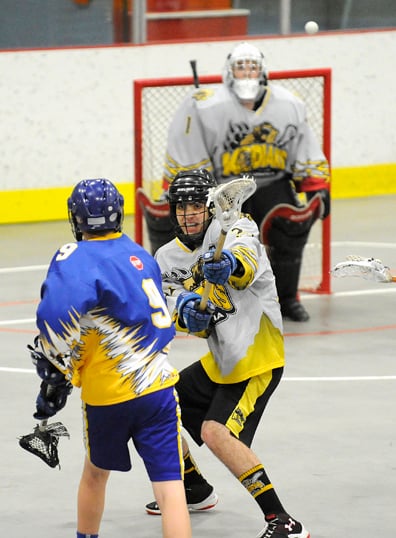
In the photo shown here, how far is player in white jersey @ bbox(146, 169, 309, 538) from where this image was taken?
5285mm

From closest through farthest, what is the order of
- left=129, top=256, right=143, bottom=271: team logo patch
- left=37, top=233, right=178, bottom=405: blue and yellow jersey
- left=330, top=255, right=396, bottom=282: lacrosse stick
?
left=37, top=233, right=178, bottom=405: blue and yellow jersey < left=129, top=256, right=143, bottom=271: team logo patch < left=330, top=255, right=396, bottom=282: lacrosse stick

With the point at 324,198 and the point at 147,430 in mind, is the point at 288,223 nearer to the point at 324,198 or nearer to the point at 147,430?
the point at 324,198

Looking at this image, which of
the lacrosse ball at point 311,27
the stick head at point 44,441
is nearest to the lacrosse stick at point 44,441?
the stick head at point 44,441

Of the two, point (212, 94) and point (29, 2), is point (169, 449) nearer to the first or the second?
point (212, 94)

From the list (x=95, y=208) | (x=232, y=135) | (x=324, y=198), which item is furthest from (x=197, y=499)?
(x=324, y=198)

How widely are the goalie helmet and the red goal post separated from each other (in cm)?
63

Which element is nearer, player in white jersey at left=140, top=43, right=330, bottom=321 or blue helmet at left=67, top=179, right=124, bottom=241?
blue helmet at left=67, top=179, right=124, bottom=241

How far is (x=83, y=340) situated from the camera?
467 centimetres

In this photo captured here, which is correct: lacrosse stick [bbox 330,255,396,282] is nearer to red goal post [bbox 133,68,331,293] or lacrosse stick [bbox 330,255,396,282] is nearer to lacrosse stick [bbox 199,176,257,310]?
lacrosse stick [bbox 199,176,257,310]

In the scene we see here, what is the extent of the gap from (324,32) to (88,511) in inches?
374

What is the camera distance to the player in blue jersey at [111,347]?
4.59 m

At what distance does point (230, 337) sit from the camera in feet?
17.7

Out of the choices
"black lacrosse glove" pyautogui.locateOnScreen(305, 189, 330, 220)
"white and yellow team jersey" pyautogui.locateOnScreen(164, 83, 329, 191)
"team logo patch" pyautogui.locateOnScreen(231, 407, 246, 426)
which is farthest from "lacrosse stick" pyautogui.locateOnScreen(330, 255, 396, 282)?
"black lacrosse glove" pyautogui.locateOnScreen(305, 189, 330, 220)

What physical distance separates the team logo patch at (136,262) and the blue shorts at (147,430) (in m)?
0.43
